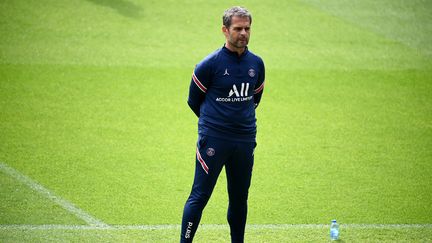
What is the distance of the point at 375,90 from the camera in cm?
1184

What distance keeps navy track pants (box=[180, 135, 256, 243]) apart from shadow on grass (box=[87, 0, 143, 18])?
932cm

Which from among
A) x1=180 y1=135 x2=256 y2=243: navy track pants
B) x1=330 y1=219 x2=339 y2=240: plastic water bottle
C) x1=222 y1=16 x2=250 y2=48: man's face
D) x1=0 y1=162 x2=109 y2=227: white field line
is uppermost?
x1=222 y1=16 x2=250 y2=48: man's face

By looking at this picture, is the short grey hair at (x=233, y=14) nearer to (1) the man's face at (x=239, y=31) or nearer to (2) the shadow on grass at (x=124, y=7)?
(1) the man's face at (x=239, y=31)

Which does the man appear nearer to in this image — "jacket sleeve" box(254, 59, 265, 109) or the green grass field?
"jacket sleeve" box(254, 59, 265, 109)

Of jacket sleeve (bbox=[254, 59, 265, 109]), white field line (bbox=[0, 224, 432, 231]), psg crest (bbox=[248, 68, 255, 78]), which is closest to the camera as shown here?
psg crest (bbox=[248, 68, 255, 78])

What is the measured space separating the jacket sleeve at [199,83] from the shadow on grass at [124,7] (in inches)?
357

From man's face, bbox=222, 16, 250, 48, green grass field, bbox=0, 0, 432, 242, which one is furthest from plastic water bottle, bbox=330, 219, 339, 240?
man's face, bbox=222, 16, 250, 48

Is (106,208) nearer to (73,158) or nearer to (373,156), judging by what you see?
(73,158)

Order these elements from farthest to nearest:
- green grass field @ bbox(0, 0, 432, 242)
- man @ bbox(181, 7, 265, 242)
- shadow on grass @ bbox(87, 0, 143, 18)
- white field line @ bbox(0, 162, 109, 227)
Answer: shadow on grass @ bbox(87, 0, 143, 18) → green grass field @ bbox(0, 0, 432, 242) → white field line @ bbox(0, 162, 109, 227) → man @ bbox(181, 7, 265, 242)

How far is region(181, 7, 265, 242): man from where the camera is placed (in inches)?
224

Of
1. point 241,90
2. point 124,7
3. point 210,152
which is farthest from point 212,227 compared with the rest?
point 124,7

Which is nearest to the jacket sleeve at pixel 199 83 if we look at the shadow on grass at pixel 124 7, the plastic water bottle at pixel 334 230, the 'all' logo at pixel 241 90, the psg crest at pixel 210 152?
the 'all' logo at pixel 241 90

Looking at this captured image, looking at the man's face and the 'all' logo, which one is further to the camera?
the 'all' logo

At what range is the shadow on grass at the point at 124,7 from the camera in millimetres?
14756
